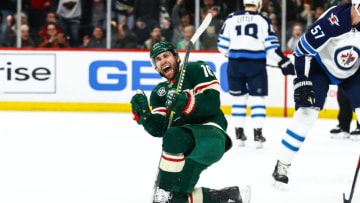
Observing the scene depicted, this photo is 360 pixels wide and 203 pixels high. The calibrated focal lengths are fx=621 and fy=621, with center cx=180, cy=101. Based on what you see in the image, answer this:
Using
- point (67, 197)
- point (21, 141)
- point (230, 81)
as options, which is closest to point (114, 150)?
point (21, 141)

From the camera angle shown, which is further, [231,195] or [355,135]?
[355,135]

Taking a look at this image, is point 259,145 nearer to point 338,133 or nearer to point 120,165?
point 338,133

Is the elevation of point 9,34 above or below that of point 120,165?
above

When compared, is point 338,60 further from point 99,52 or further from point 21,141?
point 99,52

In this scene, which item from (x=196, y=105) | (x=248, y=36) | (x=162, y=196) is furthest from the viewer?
(x=248, y=36)

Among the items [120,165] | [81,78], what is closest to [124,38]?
[81,78]

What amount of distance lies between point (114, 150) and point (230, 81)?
1.15m

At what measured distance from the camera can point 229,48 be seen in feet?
16.7

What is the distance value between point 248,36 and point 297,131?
1.76 m

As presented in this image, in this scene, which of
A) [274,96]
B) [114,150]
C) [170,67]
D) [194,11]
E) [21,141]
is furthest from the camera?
[194,11]

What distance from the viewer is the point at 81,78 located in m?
7.09

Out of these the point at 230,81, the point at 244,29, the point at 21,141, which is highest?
the point at 244,29

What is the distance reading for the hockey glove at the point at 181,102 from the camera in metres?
2.47

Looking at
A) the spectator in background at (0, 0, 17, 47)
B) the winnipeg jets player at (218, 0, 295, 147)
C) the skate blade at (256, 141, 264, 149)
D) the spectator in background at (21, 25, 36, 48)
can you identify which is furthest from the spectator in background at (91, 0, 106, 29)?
the skate blade at (256, 141, 264, 149)
